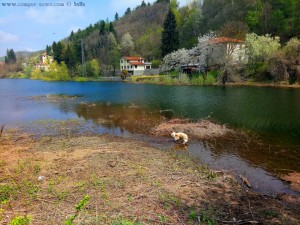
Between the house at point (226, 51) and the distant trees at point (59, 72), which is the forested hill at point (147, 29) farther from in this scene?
the house at point (226, 51)

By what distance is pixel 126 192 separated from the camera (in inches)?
318

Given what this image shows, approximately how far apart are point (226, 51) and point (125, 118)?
1498 inches

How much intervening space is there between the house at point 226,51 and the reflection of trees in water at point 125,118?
1253 inches

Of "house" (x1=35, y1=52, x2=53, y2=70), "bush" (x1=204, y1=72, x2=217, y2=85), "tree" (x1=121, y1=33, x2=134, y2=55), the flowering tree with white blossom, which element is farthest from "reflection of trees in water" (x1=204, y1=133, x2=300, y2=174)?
"house" (x1=35, y1=52, x2=53, y2=70)

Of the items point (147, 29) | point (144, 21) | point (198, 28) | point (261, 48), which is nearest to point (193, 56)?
point (261, 48)

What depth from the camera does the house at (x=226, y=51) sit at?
5231cm

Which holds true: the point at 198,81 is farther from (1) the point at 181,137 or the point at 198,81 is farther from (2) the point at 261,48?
(1) the point at 181,137

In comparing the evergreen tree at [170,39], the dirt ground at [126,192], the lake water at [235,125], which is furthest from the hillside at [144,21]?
the dirt ground at [126,192]

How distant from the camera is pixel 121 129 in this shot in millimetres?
19219

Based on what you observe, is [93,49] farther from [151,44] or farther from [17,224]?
[17,224]

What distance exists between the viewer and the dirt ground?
6555 mm

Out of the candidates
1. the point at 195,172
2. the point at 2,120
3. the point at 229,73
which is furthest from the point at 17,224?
the point at 229,73

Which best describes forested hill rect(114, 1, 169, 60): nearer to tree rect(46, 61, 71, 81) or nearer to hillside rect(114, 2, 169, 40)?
hillside rect(114, 2, 169, 40)

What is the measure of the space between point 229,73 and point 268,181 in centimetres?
4339
